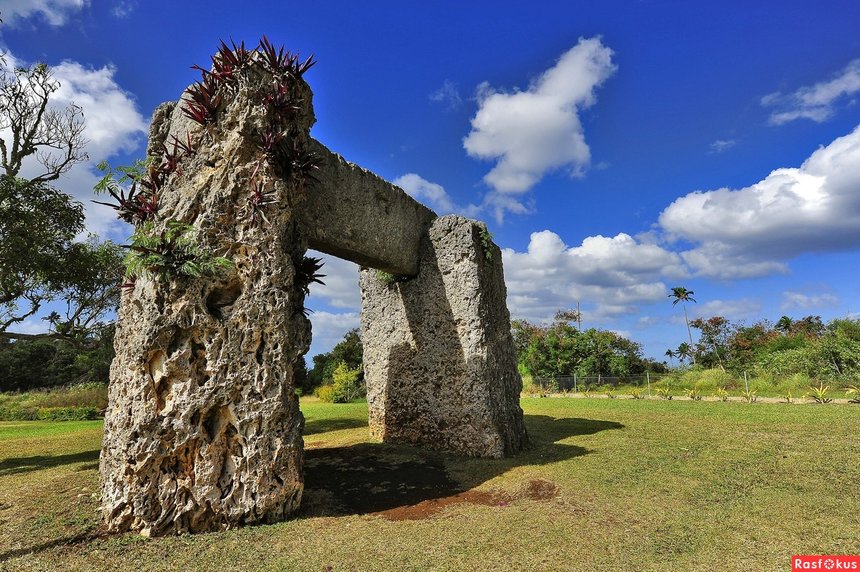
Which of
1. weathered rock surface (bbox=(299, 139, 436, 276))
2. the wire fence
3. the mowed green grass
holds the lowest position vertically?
the mowed green grass

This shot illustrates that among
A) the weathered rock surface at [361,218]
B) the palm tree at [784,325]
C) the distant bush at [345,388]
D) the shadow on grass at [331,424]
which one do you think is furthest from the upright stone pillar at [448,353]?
the palm tree at [784,325]

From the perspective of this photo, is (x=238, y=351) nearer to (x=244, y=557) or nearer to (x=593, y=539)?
(x=244, y=557)

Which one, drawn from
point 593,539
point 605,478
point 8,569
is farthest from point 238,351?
point 605,478

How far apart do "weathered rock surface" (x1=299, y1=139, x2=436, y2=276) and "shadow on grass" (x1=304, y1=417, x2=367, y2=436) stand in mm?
5728

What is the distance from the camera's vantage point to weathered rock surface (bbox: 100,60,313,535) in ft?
15.7

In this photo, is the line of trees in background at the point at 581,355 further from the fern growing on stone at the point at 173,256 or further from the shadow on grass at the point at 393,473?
the fern growing on stone at the point at 173,256

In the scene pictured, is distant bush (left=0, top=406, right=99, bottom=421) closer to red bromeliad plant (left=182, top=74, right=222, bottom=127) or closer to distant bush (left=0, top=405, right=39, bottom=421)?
distant bush (left=0, top=405, right=39, bottom=421)

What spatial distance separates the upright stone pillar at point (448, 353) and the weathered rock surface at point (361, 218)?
0.53 metres

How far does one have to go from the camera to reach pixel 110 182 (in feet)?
18.8

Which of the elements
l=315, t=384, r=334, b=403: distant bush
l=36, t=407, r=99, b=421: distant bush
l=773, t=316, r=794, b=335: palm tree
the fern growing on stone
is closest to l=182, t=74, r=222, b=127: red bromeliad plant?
the fern growing on stone

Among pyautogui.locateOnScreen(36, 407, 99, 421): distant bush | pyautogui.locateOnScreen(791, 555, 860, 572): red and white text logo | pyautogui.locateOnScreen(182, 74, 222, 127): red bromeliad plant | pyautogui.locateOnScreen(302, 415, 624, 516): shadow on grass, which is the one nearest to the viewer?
pyautogui.locateOnScreen(791, 555, 860, 572): red and white text logo

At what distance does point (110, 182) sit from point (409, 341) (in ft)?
18.6

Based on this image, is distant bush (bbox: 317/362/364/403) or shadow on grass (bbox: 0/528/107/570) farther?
distant bush (bbox: 317/362/364/403)

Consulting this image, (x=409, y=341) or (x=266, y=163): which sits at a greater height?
(x=266, y=163)
